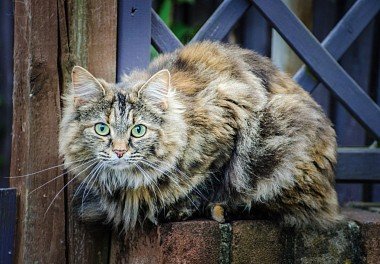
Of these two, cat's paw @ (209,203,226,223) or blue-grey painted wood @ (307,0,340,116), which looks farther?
blue-grey painted wood @ (307,0,340,116)

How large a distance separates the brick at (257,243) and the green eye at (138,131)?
0.55 metres

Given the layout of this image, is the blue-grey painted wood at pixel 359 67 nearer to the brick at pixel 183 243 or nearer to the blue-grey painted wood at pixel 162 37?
the blue-grey painted wood at pixel 162 37

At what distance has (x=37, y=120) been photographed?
3.00 meters

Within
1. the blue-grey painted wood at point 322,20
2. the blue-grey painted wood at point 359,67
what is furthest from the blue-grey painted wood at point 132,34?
the blue-grey painted wood at point 359,67

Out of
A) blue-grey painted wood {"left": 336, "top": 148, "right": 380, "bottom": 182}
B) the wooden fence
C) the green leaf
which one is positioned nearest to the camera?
the wooden fence

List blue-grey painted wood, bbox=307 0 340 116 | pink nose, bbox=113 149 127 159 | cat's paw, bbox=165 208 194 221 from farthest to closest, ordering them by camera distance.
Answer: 1. blue-grey painted wood, bbox=307 0 340 116
2. cat's paw, bbox=165 208 194 221
3. pink nose, bbox=113 149 127 159

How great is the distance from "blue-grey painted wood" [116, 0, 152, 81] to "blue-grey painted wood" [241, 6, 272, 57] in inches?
70.5

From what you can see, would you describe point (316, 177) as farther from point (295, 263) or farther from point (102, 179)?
point (102, 179)

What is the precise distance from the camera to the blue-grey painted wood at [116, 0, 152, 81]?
3111mm

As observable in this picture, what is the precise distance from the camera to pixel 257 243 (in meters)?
2.94

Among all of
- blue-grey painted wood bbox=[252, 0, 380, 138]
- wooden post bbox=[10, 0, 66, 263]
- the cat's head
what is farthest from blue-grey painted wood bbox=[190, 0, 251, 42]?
wooden post bbox=[10, 0, 66, 263]

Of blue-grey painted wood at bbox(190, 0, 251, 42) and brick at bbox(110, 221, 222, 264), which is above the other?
blue-grey painted wood at bbox(190, 0, 251, 42)

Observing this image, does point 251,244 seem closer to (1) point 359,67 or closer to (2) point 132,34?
(2) point 132,34

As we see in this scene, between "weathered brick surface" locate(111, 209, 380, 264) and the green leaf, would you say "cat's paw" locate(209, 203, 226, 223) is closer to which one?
"weathered brick surface" locate(111, 209, 380, 264)
